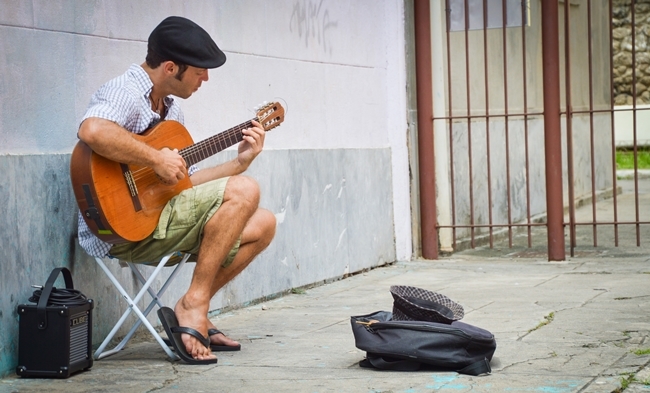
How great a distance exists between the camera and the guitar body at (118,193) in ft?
13.5

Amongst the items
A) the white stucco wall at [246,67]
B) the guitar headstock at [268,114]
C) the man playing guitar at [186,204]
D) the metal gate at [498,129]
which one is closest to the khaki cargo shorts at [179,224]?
the man playing guitar at [186,204]

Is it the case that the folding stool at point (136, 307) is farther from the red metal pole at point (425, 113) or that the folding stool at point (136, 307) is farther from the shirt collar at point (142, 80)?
the red metal pole at point (425, 113)

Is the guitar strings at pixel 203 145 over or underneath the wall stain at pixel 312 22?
underneath

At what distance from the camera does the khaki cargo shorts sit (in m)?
4.39

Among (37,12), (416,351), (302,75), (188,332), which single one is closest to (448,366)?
(416,351)

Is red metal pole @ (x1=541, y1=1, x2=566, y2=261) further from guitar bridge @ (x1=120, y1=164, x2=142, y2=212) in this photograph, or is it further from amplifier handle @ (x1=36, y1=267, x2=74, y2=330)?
amplifier handle @ (x1=36, y1=267, x2=74, y2=330)

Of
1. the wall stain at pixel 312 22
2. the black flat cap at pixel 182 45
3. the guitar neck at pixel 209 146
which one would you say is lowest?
the guitar neck at pixel 209 146

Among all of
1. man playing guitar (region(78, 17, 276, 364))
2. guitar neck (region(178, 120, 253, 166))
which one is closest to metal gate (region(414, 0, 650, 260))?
guitar neck (region(178, 120, 253, 166))

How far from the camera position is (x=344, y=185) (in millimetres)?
7293

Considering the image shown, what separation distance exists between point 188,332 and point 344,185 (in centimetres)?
307

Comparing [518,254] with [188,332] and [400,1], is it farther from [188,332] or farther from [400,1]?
[188,332]

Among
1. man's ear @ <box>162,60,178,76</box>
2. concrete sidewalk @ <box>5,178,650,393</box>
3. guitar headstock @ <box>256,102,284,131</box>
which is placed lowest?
concrete sidewalk @ <box>5,178,650,393</box>

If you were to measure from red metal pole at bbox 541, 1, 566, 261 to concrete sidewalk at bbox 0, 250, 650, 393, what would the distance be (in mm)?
541

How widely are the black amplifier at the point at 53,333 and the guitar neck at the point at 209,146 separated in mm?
716
